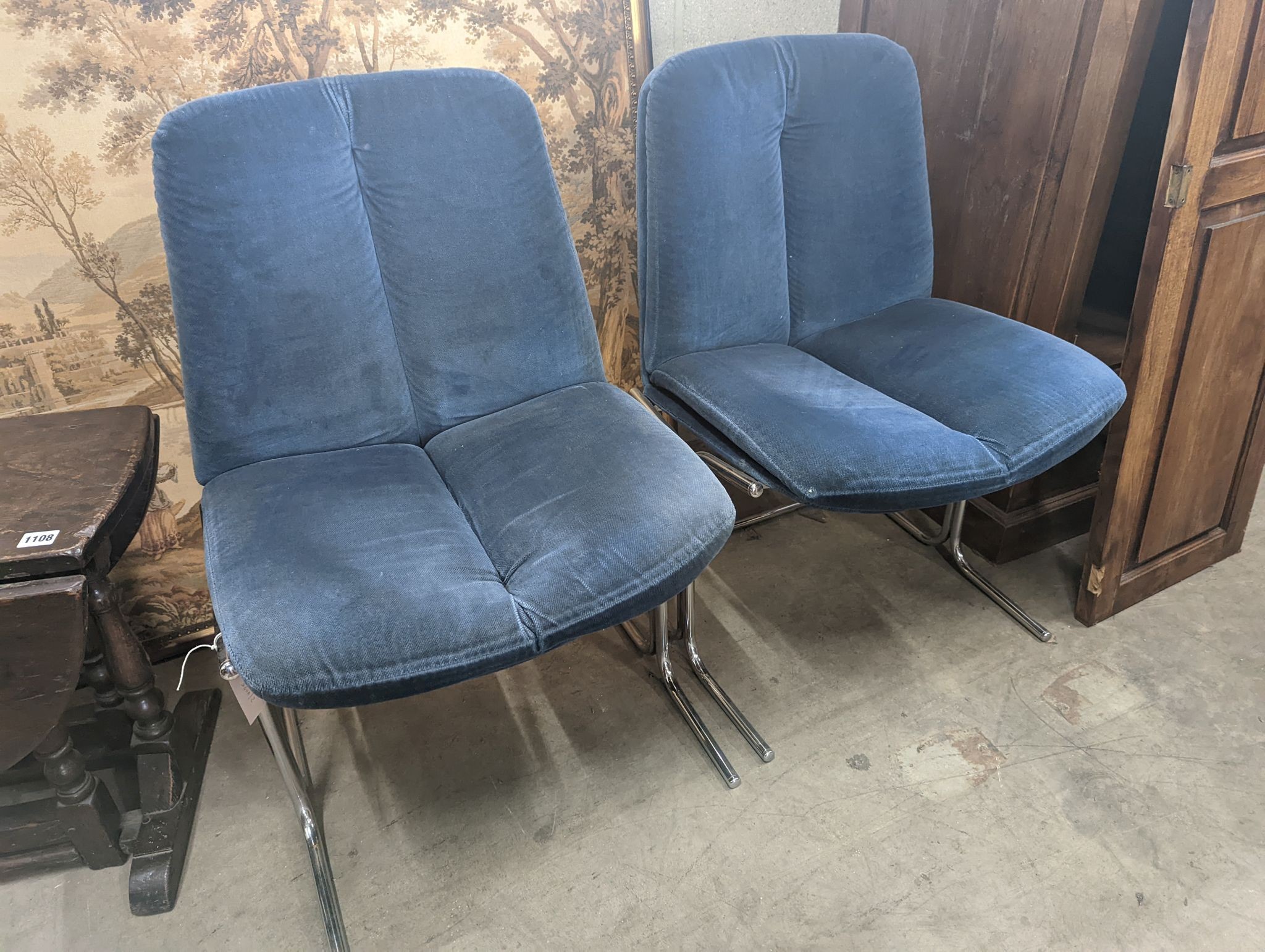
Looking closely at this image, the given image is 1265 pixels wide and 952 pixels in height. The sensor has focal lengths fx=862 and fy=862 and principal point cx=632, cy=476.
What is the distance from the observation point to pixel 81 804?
126 centimetres

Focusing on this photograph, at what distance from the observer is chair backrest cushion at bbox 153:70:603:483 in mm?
1237

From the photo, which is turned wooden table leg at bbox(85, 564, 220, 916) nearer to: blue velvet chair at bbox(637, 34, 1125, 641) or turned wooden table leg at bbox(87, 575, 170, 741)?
turned wooden table leg at bbox(87, 575, 170, 741)

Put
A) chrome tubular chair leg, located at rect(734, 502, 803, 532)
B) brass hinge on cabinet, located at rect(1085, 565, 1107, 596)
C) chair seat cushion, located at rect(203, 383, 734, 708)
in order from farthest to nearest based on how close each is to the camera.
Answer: chrome tubular chair leg, located at rect(734, 502, 803, 532) → brass hinge on cabinet, located at rect(1085, 565, 1107, 596) → chair seat cushion, located at rect(203, 383, 734, 708)

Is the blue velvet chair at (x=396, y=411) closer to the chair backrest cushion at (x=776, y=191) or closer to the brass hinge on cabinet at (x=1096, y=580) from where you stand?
Answer: the chair backrest cushion at (x=776, y=191)

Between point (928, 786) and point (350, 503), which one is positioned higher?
point (350, 503)

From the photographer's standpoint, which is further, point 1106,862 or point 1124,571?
point 1124,571

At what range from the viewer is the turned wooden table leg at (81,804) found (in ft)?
4.04

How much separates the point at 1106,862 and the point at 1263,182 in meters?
1.12

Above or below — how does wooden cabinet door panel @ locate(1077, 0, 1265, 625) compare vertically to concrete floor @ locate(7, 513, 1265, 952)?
above

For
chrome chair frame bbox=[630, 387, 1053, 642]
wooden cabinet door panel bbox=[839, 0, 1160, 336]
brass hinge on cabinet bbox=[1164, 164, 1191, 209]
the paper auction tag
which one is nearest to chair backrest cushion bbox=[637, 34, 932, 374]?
wooden cabinet door panel bbox=[839, 0, 1160, 336]

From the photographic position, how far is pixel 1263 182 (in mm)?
1430

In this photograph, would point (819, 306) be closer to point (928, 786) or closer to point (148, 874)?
point (928, 786)

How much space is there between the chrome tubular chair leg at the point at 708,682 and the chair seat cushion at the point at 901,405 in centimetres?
32

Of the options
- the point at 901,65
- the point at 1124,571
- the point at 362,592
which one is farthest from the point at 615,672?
the point at 901,65
